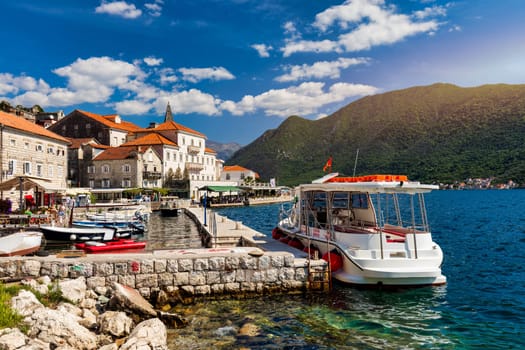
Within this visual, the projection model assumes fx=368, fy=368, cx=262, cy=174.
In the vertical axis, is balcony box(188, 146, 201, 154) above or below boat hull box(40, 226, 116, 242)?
above

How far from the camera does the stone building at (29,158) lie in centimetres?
3594

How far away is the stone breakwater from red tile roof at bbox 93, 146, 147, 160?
2136 inches

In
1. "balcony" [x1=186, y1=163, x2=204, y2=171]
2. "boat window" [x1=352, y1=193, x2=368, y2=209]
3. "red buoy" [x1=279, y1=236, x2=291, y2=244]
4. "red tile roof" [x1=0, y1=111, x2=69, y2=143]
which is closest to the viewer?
"boat window" [x1=352, y1=193, x2=368, y2=209]

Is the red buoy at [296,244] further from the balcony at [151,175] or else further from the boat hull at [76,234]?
the balcony at [151,175]

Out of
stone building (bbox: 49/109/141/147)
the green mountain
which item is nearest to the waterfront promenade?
stone building (bbox: 49/109/141/147)

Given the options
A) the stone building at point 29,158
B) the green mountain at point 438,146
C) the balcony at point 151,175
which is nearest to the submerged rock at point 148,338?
the stone building at point 29,158

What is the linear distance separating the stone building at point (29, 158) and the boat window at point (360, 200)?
25048 mm

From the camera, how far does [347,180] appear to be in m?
15.0

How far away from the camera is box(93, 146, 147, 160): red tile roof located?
64.2 metres

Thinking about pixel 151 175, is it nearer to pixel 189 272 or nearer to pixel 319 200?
pixel 319 200

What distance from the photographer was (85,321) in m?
9.21

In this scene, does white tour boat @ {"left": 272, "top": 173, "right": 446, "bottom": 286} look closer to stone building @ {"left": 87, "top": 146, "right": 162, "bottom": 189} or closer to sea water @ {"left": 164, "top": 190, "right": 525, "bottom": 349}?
sea water @ {"left": 164, "top": 190, "right": 525, "bottom": 349}

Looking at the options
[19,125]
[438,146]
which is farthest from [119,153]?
[438,146]

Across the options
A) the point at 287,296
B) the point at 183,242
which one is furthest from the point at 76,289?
the point at 183,242
